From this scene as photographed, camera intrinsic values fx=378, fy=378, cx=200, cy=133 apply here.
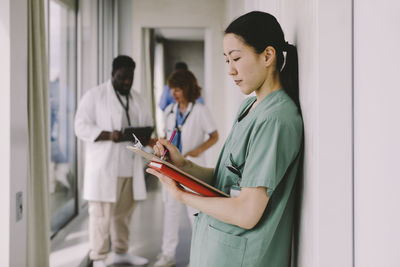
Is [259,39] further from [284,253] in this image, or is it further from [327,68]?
[284,253]

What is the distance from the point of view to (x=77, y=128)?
2.70 metres


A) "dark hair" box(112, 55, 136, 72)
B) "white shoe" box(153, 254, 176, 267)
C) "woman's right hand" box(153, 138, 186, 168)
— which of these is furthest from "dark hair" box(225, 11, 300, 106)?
"white shoe" box(153, 254, 176, 267)

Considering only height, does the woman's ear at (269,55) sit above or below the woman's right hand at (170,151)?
above

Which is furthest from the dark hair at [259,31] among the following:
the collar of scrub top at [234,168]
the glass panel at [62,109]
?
the glass panel at [62,109]

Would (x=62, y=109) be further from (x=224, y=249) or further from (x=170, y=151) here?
(x=224, y=249)

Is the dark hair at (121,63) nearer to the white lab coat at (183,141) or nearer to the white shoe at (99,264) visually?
the white lab coat at (183,141)

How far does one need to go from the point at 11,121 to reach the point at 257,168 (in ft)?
3.55

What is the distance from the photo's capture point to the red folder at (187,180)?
1.03 m

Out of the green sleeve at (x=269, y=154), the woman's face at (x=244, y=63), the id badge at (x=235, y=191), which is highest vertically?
the woman's face at (x=244, y=63)

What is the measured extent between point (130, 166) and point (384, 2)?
2327 millimetres

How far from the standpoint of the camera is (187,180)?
1052mm

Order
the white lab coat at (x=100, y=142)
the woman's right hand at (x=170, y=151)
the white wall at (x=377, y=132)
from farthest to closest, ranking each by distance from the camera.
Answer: the white lab coat at (x=100, y=142) < the woman's right hand at (x=170, y=151) < the white wall at (x=377, y=132)

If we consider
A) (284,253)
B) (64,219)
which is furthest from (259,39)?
(64,219)

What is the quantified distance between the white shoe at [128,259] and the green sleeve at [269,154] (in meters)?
2.21
